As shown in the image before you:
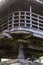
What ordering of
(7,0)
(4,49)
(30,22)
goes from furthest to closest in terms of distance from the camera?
1. (4,49)
2. (7,0)
3. (30,22)

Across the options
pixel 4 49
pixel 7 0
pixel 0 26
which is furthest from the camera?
pixel 4 49

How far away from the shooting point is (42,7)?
1220 centimetres

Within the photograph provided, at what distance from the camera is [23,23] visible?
36.5ft

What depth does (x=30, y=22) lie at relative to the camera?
10898mm

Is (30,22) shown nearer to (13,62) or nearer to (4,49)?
(13,62)

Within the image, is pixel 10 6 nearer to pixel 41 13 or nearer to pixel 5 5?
pixel 5 5

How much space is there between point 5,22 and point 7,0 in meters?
1.29

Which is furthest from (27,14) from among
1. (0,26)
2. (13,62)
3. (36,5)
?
(13,62)

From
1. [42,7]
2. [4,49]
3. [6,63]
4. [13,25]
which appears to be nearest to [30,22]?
[13,25]

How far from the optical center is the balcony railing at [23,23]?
1081 cm

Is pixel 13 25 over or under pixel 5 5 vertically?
under

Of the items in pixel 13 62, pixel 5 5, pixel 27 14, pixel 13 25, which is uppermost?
pixel 5 5

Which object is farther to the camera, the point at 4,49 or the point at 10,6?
the point at 4,49

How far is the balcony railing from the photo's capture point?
10813 millimetres
